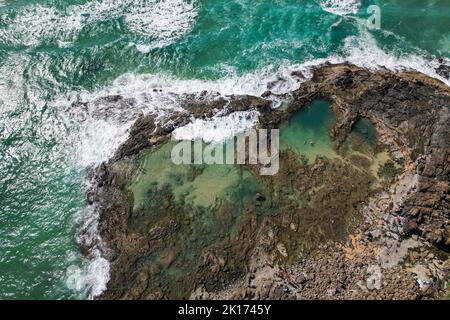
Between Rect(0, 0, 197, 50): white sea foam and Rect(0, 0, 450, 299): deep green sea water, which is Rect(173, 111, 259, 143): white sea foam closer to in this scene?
Rect(0, 0, 450, 299): deep green sea water

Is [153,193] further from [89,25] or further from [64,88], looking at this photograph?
[89,25]

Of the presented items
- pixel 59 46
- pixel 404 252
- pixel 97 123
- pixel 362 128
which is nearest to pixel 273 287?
pixel 404 252

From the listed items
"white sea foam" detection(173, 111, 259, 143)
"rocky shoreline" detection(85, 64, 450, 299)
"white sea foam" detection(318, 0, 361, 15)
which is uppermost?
"white sea foam" detection(318, 0, 361, 15)

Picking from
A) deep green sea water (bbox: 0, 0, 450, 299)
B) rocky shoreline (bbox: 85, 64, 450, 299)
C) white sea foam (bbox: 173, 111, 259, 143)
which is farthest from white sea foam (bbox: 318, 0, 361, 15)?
white sea foam (bbox: 173, 111, 259, 143)

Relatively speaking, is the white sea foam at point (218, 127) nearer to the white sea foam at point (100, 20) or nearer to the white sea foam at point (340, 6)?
the white sea foam at point (100, 20)

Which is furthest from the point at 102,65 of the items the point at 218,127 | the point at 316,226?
the point at 316,226
